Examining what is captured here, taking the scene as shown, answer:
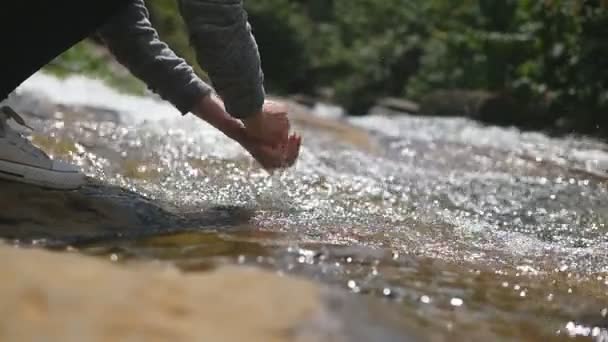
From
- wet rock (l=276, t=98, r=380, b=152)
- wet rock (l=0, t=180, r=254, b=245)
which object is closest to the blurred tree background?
wet rock (l=276, t=98, r=380, b=152)

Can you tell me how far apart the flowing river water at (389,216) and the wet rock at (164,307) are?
0.40 feet

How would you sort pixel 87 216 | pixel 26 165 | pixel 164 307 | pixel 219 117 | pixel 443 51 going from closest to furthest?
pixel 164 307, pixel 87 216, pixel 26 165, pixel 219 117, pixel 443 51

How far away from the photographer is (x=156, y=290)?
4.22ft

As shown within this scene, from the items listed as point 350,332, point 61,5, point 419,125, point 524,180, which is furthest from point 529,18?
point 350,332

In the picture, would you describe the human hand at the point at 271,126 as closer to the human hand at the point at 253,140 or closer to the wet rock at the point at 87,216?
Answer: the human hand at the point at 253,140

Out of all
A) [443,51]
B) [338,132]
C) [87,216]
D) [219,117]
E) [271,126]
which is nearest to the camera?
[87,216]

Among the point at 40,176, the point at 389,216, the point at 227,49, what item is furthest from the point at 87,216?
the point at 389,216

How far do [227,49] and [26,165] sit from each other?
542mm

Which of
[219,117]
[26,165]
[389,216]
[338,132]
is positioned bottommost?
[338,132]

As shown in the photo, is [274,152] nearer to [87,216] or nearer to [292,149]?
[292,149]

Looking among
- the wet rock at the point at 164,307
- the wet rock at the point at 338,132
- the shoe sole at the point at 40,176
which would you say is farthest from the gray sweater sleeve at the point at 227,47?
the wet rock at the point at 338,132

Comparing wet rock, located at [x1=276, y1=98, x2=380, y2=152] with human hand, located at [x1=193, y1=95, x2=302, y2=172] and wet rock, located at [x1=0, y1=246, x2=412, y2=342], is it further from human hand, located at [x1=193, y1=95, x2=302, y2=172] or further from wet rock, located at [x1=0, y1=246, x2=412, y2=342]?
wet rock, located at [x1=0, y1=246, x2=412, y2=342]

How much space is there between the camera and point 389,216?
8.41ft

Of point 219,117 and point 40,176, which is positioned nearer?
point 40,176
